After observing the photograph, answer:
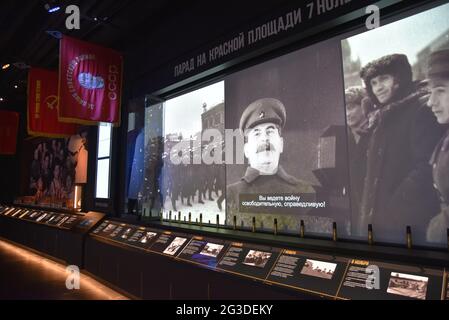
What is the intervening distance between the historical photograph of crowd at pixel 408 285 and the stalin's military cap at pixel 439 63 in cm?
140

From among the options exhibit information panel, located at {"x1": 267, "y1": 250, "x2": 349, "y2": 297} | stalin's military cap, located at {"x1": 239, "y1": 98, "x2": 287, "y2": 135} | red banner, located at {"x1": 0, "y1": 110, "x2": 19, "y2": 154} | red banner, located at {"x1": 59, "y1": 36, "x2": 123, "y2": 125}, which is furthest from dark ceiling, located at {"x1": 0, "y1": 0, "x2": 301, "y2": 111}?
red banner, located at {"x1": 0, "y1": 110, "x2": 19, "y2": 154}

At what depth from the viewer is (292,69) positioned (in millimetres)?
3312

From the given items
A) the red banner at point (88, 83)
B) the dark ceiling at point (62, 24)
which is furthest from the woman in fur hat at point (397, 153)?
the red banner at point (88, 83)

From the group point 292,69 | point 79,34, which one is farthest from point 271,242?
point 79,34

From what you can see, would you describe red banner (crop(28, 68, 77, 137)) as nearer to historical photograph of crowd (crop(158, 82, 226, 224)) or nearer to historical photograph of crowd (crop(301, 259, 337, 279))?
historical photograph of crowd (crop(158, 82, 226, 224))

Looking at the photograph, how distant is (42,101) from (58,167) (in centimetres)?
330

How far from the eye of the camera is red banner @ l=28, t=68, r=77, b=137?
6590 mm

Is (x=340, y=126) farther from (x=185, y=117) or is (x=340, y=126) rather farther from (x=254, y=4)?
(x=185, y=117)

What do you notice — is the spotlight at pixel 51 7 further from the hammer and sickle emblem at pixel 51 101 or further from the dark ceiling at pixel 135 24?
the hammer and sickle emblem at pixel 51 101

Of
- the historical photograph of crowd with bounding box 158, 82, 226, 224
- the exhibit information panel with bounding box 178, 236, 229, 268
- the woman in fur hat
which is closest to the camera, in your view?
the woman in fur hat

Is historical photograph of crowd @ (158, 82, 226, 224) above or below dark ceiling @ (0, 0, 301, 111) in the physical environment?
below

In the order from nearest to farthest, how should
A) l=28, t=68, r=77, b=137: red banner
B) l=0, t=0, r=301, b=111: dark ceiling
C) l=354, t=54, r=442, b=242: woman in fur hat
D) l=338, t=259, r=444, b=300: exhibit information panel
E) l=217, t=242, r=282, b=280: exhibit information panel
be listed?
l=338, t=259, r=444, b=300: exhibit information panel, l=354, t=54, r=442, b=242: woman in fur hat, l=217, t=242, r=282, b=280: exhibit information panel, l=0, t=0, r=301, b=111: dark ceiling, l=28, t=68, r=77, b=137: red banner

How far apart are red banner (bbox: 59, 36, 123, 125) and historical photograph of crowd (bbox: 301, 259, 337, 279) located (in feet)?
12.4

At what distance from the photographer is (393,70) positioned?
8.31 ft
